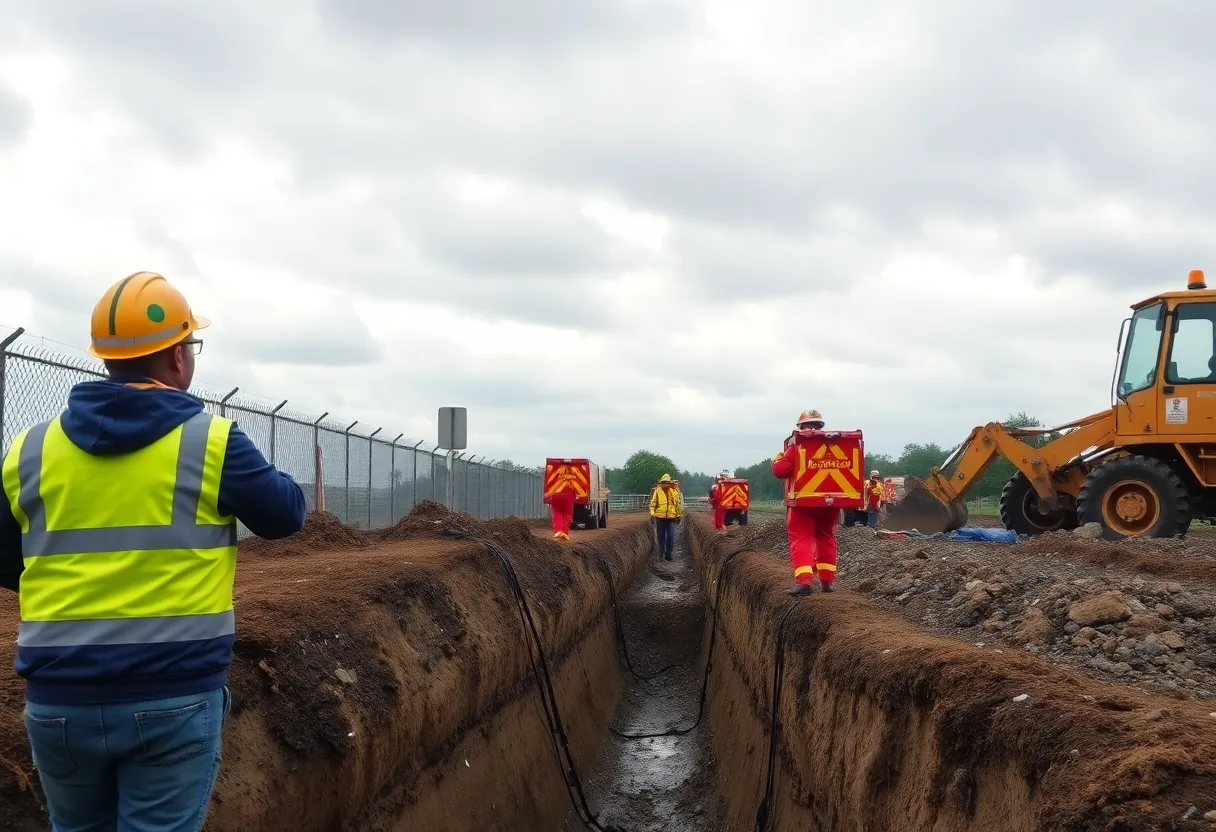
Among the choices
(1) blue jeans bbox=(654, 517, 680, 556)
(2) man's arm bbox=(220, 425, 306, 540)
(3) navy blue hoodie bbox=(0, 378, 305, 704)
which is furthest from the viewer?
(1) blue jeans bbox=(654, 517, 680, 556)

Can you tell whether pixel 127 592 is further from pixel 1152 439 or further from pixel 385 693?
pixel 1152 439

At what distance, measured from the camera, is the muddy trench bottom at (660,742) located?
1048 centimetres

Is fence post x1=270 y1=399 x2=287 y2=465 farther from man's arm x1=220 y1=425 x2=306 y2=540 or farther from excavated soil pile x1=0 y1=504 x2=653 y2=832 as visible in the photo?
man's arm x1=220 y1=425 x2=306 y2=540

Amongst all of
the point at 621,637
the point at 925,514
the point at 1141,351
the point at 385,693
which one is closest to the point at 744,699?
the point at 385,693

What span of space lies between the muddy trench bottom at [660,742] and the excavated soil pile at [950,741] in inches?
38.1

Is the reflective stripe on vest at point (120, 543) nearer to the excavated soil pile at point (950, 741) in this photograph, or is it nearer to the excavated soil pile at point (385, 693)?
the excavated soil pile at point (385, 693)

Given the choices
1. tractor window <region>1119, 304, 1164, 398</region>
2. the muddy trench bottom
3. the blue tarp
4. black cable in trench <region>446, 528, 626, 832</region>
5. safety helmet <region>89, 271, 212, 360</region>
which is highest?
tractor window <region>1119, 304, 1164, 398</region>

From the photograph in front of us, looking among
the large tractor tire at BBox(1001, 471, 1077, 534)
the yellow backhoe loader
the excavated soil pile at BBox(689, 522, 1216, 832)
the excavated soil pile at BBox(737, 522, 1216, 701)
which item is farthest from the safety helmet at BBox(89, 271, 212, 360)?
the large tractor tire at BBox(1001, 471, 1077, 534)

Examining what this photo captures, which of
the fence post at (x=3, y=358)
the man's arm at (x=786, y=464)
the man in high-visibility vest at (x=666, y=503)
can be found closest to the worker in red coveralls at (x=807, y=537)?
the man's arm at (x=786, y=464)

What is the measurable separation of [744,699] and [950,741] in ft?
22.1

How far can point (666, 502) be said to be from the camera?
2747 centimetres

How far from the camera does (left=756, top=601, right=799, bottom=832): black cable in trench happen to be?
26.3ft

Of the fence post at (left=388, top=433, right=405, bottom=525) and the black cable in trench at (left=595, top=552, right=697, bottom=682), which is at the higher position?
the fence post at (left=388, top=433, right=405, bottom=525)

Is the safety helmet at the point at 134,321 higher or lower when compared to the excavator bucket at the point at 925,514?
higher
